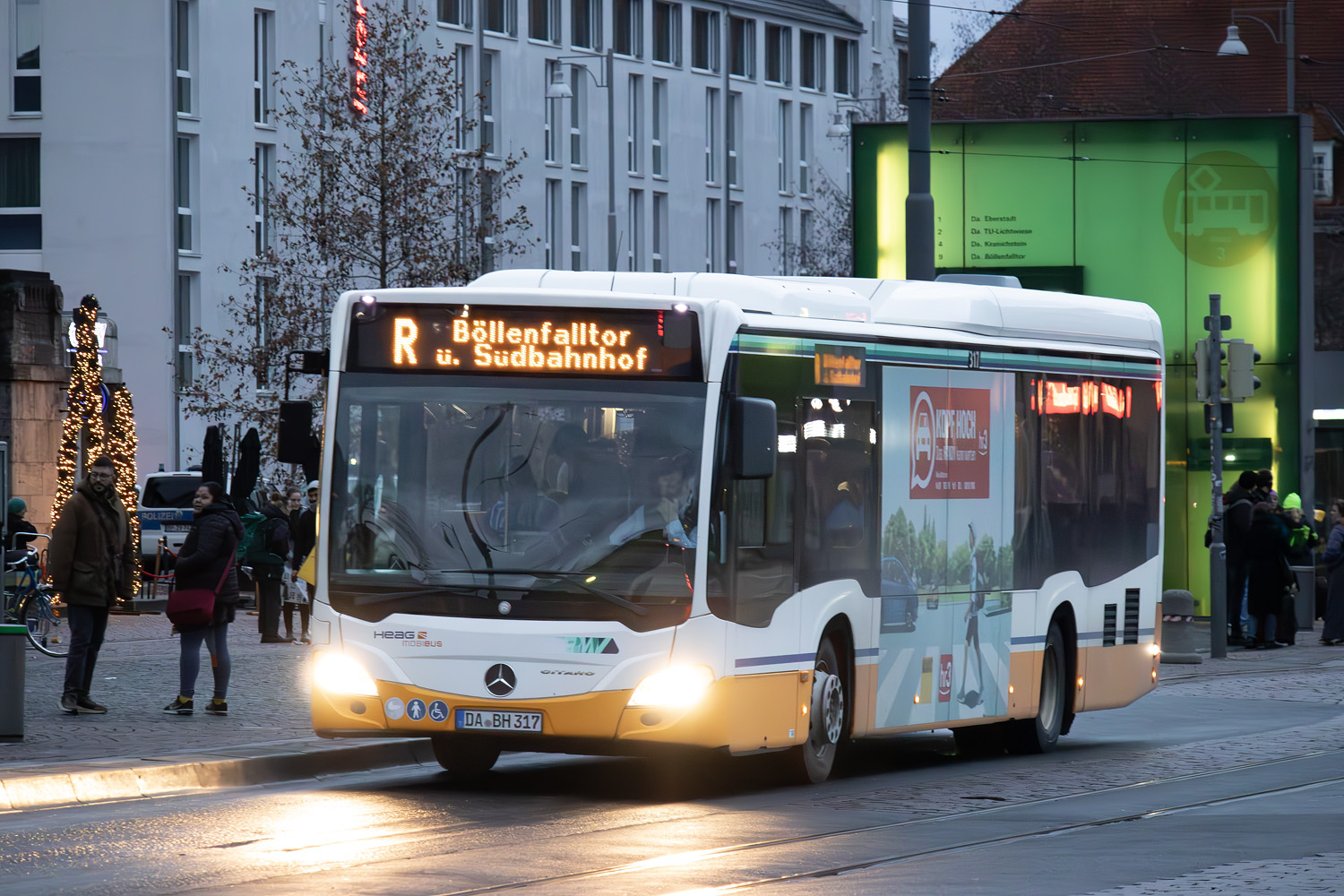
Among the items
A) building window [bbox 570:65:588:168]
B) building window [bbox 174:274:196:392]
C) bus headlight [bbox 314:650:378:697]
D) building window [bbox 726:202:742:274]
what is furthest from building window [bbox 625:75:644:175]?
bus headlight [bbox 314:650:378:697]

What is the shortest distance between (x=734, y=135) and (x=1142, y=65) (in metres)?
12.6

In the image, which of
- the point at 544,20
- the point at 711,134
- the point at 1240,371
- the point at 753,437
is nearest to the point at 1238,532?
the point at 1240,371

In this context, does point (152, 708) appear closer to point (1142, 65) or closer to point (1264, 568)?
point (1264, 568)

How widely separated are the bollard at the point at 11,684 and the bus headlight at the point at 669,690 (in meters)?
4.28

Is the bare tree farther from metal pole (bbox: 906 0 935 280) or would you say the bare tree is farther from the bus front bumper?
the bus front bumper

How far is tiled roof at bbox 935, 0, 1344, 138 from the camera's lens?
7331 centimetres

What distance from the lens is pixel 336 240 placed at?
137 feet

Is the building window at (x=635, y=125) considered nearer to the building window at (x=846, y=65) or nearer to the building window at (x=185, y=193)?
the building window at (x=846, y=65)

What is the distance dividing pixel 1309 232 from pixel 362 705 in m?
22.8

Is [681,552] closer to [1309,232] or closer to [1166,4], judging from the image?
[1309,232]

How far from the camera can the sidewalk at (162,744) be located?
1338 cm

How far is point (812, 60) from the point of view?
81.1 m

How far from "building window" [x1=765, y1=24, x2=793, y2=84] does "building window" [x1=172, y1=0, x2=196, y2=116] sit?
24.8m

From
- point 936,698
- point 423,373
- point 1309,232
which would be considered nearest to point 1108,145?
point 1309,232
